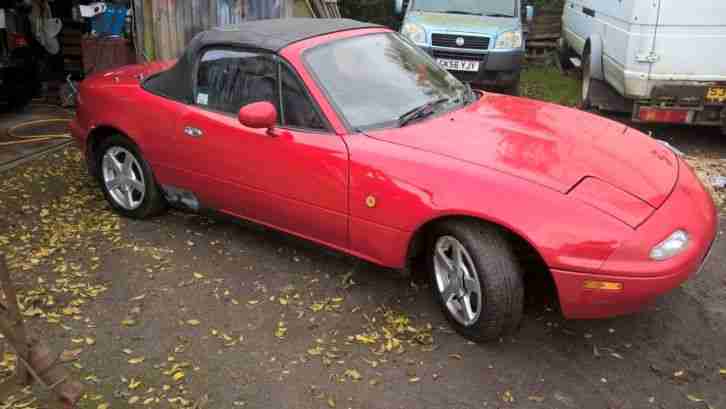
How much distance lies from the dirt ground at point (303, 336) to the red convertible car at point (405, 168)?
0.32 m

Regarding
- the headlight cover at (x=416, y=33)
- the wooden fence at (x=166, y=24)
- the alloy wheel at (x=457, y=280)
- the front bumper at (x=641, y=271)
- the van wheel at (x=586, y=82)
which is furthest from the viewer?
the headlight cover at (x=416, y=33)

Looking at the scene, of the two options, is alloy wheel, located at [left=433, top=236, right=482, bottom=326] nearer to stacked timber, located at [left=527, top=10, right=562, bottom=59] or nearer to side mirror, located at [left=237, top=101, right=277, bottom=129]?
Answer: side mirror, located at [left=237, top=101, right=277, bottom=129]

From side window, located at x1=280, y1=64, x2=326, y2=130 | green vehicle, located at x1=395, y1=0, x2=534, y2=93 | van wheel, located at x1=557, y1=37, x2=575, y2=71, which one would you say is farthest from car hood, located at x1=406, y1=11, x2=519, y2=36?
side window, located at x1=280, y1=64, x2=326, y2=130

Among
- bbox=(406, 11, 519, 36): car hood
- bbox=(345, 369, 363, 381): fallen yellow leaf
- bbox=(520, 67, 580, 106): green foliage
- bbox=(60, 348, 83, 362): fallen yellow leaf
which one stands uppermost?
bbox=(406, 11, 519, 36): car hood

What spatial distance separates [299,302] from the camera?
4.08m

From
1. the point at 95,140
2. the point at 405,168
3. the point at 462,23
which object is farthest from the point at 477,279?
the point at 462,23

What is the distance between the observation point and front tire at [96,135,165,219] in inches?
199

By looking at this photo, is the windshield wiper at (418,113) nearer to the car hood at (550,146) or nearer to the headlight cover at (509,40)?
the car hood at (550,146)

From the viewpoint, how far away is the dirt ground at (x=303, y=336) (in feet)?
10.7

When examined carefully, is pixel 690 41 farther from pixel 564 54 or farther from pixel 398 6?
pixel 564 54

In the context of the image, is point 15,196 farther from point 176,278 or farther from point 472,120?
point 472,120

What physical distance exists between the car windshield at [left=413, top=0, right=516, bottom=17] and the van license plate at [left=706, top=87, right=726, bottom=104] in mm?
3217

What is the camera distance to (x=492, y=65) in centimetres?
858

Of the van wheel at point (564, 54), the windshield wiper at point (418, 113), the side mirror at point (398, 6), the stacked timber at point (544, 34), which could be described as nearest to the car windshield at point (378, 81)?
the windshield wiper at point (418, 113)
